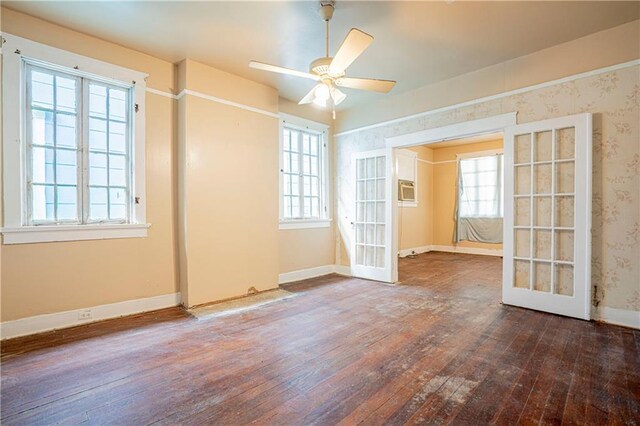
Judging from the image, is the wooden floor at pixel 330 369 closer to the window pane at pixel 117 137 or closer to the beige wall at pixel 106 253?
the beige wall at pixel 106 253

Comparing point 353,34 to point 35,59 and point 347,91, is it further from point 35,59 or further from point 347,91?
point 35,59

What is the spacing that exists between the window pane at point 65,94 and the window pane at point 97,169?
1.58 feet

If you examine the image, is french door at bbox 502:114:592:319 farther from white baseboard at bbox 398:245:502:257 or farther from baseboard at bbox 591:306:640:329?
→ white baseboard at bbox 398:245:502:257

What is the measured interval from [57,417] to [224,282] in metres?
2.22

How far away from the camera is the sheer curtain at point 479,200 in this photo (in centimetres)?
724

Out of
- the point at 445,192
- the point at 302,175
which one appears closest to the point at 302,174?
the point at 302,175

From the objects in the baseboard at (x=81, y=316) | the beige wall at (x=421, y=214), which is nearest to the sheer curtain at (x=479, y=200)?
the beige wall at (x=421, y=214)

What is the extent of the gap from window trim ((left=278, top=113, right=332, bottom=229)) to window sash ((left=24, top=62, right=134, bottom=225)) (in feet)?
6.51

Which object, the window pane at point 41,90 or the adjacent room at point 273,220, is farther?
the window pane at point 41,90

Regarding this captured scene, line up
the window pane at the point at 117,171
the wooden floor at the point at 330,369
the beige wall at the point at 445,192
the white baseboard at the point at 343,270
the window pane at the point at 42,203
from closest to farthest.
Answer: the wooden floor at the point at 330,369 → the window pane at the point at 42,203 → the window pane at the point at 117,171 → the white baseboard at the point at 343,270 → the beige wall at the point at 445,192

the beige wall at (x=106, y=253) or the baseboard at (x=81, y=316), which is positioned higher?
the beige wall at (x=106, y=253)

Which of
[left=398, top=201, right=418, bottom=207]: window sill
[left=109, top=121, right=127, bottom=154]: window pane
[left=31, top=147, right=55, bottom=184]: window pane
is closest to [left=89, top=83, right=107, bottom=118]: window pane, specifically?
[left=109, top=121, right=127, bottom=154]: window pane

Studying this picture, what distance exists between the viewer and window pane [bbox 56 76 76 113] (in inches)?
117

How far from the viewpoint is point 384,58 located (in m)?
3.48
